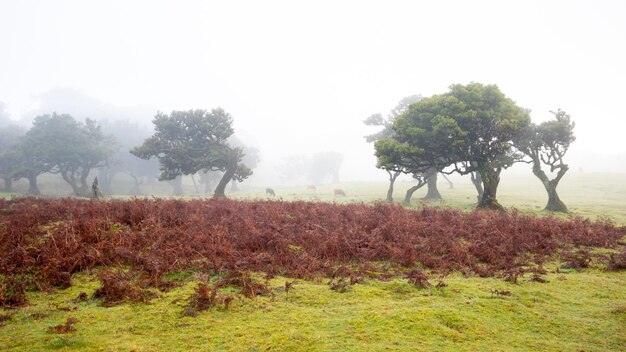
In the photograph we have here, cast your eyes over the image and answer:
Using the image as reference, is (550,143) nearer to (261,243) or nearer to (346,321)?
(261,243)

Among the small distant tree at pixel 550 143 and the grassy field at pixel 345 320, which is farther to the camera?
the small distant tree at pixel 550 143

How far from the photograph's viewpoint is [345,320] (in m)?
6.00

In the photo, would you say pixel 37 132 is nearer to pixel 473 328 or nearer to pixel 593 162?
pixel 473 328

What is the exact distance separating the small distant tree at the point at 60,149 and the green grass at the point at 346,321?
54.0 m

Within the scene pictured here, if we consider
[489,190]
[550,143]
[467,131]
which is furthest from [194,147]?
[550,143]

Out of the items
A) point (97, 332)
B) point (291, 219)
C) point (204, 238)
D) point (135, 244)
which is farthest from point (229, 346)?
point (291, 219)

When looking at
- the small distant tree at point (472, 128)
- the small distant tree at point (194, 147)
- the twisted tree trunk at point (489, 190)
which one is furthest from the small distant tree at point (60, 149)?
the twisted tree trunk at point (489, 190)

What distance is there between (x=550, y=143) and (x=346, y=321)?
1270 inches

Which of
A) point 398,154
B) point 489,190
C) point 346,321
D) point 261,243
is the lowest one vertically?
point 346,321

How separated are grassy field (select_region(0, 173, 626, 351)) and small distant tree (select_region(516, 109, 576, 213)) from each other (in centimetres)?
2595

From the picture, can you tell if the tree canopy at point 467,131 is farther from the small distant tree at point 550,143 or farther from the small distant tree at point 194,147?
the small distant tree at point 194,147

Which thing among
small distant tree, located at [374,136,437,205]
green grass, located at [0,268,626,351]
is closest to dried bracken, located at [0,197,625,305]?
green grass, located at [0,268,626,351]

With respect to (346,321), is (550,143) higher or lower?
higher

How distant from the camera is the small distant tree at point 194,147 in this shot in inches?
1604
